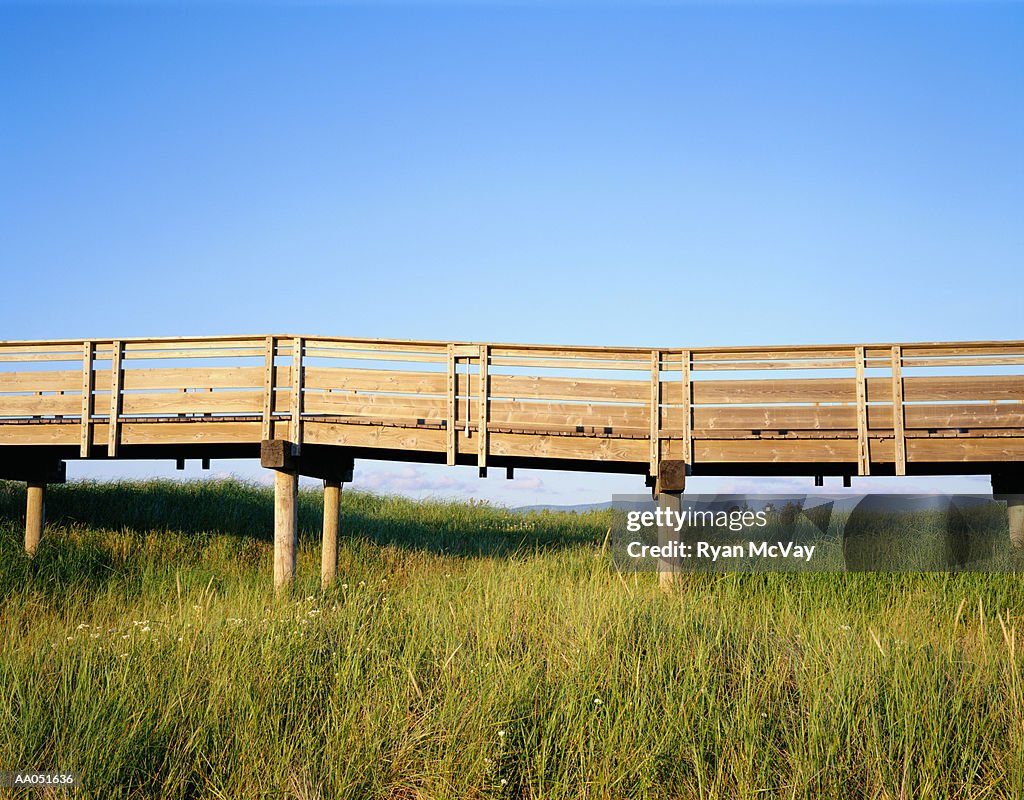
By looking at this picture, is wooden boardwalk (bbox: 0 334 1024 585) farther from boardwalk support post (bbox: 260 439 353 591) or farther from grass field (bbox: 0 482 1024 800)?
grass field (bbox: 0 482 1024 800)

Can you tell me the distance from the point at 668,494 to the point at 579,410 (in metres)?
1.82

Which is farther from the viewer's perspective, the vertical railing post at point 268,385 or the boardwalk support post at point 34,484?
the boardwalk support post at point 34,484

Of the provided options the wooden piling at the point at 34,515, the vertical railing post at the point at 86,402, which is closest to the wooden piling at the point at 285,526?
the vertical railing post at the point at 86,402

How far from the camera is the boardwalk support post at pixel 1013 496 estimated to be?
575 inches

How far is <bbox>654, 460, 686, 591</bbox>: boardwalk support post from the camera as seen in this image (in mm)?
12742

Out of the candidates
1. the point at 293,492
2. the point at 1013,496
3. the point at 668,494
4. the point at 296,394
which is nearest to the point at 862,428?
the point at 668,494

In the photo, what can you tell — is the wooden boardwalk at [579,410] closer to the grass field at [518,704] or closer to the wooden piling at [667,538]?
the wooden piling at [667,538]

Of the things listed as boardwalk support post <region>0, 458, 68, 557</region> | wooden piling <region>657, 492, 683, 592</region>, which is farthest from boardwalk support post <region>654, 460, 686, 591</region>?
boardwalk support post <region>0, 458, 68, 557</region>

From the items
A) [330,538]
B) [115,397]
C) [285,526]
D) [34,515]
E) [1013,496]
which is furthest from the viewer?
[34,515]

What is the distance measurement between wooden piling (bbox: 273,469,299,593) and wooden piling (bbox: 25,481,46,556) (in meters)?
4.89

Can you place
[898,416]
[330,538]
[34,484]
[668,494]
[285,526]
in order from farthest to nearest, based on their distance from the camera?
[34,484], [330,538], [285,526], [668,494], [898,416]

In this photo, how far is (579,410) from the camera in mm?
13273

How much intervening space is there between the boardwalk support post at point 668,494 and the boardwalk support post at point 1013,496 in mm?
5754

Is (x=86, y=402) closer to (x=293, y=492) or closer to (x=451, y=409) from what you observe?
(x=293, y=492)
